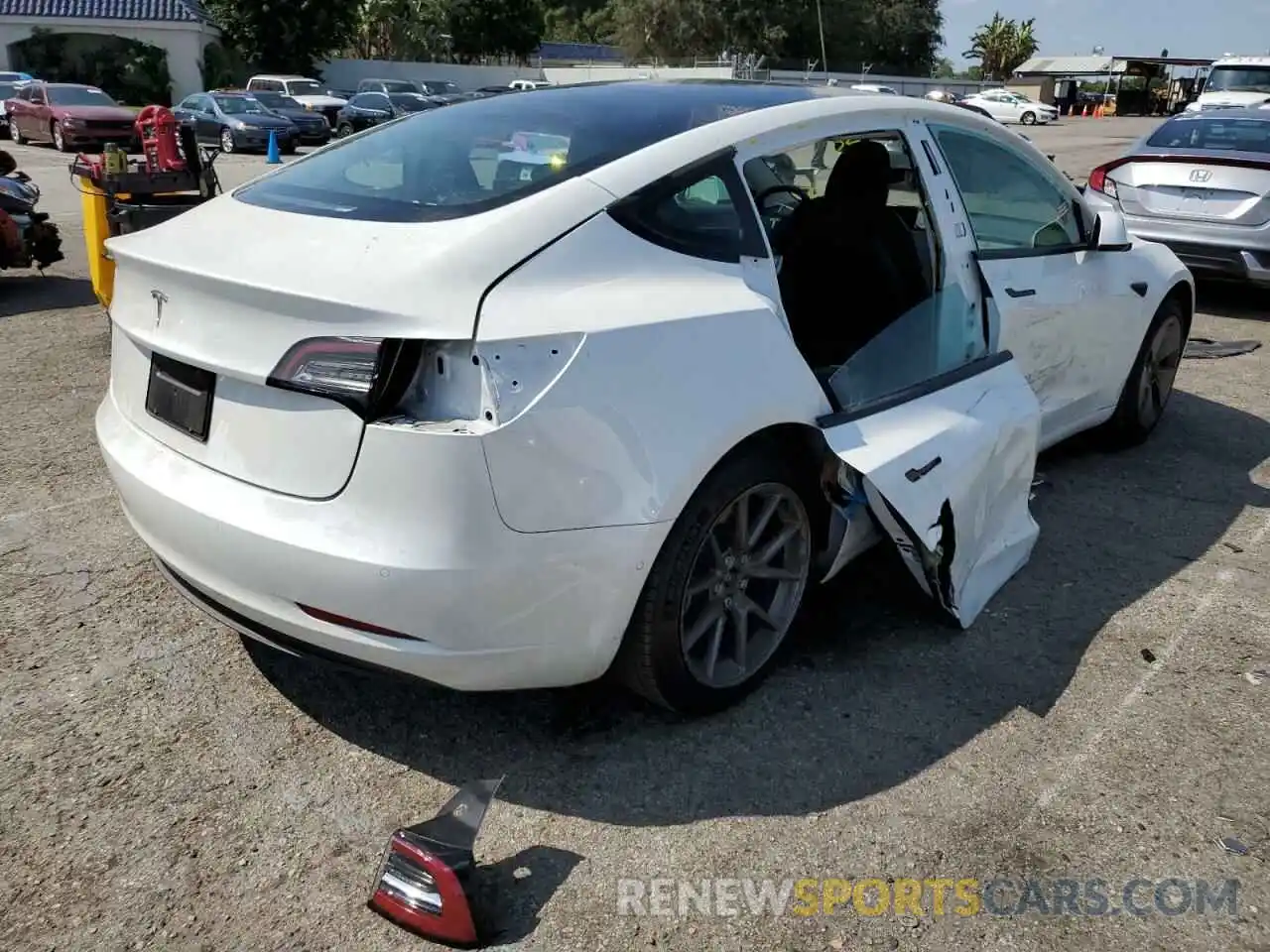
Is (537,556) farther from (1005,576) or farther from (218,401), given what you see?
(1005,576)

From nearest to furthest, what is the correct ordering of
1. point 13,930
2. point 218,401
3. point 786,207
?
Result: 1. point 13,930
2. point 218,401
3. point 786,207

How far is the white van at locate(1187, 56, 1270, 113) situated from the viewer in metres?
23.1

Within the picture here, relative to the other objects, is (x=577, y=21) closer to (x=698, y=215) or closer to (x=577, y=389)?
(x=698, y=215)

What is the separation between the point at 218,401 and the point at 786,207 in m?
2.15

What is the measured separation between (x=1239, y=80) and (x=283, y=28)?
35.0m

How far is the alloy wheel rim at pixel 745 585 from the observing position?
2943 millimetres

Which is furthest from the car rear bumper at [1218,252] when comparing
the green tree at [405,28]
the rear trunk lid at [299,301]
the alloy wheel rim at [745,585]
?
the green tree at [405,28]

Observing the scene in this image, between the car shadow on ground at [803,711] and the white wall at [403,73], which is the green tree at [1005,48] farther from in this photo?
the car shadow on ground at [803,711]

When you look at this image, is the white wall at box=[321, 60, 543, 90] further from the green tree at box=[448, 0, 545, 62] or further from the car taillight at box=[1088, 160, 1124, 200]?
the car taillight at box=[1088, 160, 1124, 200]

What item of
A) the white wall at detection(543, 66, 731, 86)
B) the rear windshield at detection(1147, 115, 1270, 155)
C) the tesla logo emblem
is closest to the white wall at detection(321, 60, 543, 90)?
the white wall at detection(543, 66, 731, 86)

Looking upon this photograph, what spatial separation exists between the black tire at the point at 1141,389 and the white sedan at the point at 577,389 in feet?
5.47

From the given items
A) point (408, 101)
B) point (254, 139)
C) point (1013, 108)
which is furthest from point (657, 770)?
point (1013, 108)

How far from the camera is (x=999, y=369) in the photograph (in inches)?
148

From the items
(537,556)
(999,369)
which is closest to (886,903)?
(537,556)
